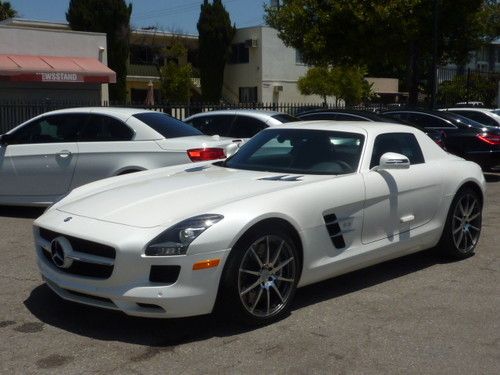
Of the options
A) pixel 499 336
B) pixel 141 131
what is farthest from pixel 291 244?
→ pixel 141 131

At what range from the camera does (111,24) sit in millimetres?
38719

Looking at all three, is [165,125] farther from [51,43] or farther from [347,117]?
[51,43]

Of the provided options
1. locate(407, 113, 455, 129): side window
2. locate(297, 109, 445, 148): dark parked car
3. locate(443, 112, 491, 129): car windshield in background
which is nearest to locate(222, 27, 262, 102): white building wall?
locate(407, 113, 455, 129): side window

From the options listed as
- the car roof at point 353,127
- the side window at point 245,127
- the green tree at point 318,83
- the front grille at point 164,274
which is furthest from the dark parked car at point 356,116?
the green tree at point 318,83

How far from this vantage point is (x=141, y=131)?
9.45 meters

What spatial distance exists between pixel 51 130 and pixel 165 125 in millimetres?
1487

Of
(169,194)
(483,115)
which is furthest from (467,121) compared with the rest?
(169,194)

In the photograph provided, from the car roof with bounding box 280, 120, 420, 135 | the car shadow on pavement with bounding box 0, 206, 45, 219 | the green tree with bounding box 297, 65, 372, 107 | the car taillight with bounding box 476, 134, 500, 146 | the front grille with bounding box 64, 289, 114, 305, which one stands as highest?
the green tree with bounding box 297, 65, 372, 107

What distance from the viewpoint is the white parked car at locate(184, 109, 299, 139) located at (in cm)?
1187

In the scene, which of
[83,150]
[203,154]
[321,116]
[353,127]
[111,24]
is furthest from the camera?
[111,24]

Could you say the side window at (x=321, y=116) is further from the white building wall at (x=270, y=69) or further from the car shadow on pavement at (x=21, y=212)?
the white building wall at (x=270, y=69)

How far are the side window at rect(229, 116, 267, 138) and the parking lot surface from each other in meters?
5.58

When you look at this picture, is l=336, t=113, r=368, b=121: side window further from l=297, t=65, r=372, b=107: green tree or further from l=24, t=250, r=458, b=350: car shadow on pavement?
l=297, t=65, r=372, b=107: green tree

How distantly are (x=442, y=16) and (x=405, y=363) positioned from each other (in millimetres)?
18891
